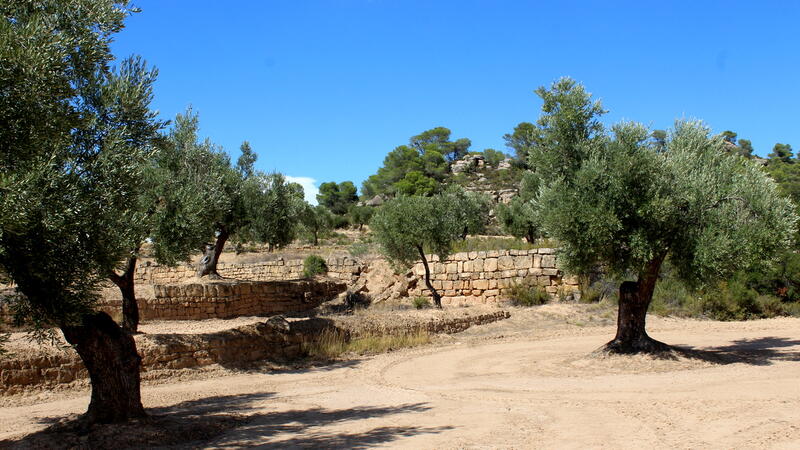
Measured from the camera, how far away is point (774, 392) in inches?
358

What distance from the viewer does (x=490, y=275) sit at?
74.3ft

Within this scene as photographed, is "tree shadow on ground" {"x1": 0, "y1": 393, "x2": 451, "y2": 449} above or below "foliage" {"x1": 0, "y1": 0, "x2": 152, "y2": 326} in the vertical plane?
below

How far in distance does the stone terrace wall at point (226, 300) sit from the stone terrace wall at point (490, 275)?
415 centimetres

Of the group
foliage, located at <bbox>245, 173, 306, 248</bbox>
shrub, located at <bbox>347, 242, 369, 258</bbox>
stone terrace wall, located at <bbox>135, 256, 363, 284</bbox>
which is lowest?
stone terrace wall, located at <bbox>135, 256, 363, 284</bbox>

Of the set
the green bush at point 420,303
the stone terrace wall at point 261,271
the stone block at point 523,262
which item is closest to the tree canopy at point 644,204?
the stone block at point 523,262

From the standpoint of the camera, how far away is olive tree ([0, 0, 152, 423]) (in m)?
6.05

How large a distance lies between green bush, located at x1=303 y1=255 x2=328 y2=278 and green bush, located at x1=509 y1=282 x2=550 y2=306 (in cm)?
929

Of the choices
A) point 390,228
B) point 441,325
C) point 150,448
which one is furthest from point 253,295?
point 150,448

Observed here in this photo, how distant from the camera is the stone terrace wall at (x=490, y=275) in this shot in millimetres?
21547

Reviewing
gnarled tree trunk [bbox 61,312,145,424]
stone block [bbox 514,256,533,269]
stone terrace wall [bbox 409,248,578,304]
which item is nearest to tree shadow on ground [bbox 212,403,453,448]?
gnarled tree trunk [bbox 61,312,145,424]

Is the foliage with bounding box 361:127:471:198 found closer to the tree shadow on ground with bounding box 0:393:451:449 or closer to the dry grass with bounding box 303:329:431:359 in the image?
the dry grass with bounding box 303:329:431:359

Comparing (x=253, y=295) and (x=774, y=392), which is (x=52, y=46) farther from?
(x=253, y=295)

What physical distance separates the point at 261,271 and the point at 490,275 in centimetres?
1128

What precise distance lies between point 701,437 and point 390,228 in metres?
15.2
